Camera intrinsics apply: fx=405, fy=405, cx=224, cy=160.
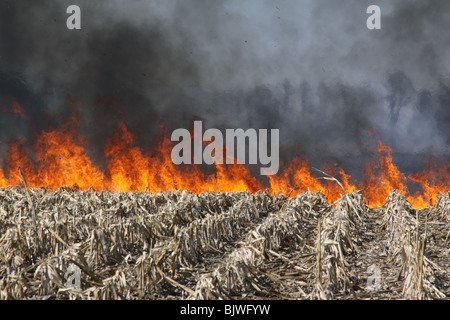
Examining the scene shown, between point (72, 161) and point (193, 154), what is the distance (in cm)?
938

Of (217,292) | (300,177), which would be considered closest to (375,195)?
(300,177)

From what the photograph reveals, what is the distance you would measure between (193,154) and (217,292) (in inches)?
1059

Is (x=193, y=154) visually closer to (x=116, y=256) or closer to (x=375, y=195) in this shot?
(x=375, y=195)

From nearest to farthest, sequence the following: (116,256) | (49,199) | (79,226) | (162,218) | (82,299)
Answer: (82,299) → (116,256) → (79,226) → (162,218) → (49,199)

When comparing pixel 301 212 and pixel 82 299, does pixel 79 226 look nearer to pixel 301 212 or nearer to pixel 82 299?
pixel 82 299

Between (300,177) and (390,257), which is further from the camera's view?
(300,177)

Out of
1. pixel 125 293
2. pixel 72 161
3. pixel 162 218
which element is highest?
pixel 72 161

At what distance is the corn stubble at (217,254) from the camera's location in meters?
7.28

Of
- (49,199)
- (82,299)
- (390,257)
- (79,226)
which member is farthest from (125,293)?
(49,199)

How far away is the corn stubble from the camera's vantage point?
7281 mm

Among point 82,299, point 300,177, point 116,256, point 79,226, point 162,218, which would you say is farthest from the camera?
point 300,177

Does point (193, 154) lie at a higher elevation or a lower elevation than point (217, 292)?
higher

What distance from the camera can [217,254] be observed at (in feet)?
35.5

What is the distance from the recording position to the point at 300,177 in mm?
27922
